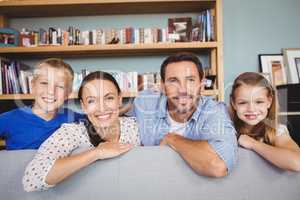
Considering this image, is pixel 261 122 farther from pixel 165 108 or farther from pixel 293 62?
pixel 293 62

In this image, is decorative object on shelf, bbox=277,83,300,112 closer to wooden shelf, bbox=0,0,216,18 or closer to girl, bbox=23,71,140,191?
wooden shelf, bbox=0,0,216,18

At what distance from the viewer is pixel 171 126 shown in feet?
4.57

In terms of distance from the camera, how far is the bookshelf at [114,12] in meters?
2.68

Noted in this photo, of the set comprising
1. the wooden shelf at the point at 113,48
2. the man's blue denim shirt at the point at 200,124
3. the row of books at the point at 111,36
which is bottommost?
the man's blue denim shirt at the point at 200,124

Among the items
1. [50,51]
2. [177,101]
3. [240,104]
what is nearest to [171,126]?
[177,101]

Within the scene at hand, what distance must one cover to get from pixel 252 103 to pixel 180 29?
1672 millimetres

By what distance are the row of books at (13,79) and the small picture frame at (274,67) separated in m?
2.27

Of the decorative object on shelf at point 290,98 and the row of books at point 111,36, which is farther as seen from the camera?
the row of books at point 111,36

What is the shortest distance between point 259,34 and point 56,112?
7.68ft

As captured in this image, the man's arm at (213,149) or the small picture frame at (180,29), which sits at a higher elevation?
the small picture frame at (180,29)

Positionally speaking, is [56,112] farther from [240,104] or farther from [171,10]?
[171,10]

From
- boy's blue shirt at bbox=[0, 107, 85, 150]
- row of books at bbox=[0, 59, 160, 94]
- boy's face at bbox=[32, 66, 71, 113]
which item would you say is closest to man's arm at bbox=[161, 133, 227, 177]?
boy's blue shirt at bbox=[0, 107, 85, 150]

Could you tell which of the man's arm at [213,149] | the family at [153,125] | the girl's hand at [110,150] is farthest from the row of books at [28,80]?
the girl's hand at [110,150]

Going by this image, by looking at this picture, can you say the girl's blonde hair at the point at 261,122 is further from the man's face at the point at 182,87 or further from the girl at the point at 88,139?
the girl at the point at 88,139
